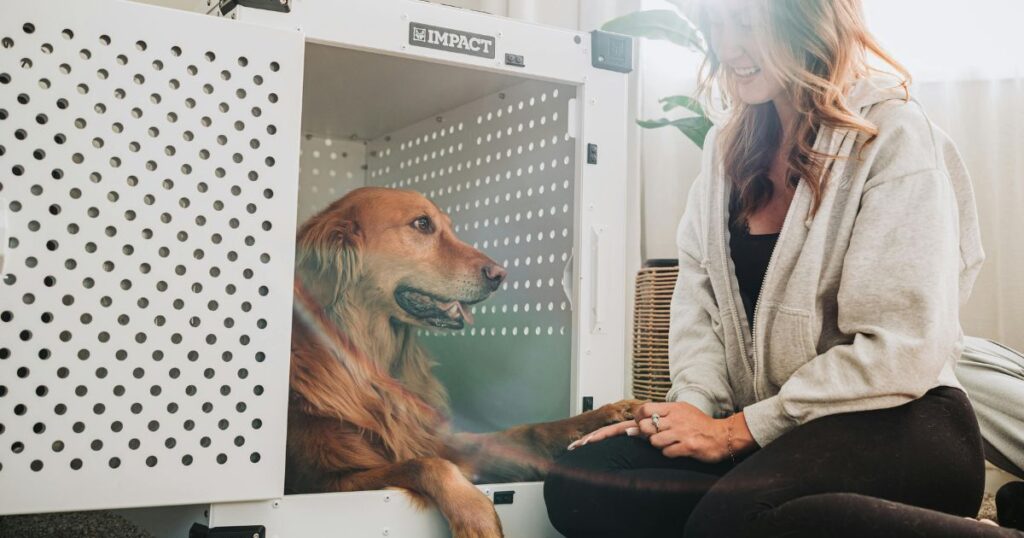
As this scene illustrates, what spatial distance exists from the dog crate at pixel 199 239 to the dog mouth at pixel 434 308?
12cm

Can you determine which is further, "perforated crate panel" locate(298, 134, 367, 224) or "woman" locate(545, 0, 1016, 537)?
"perforated crate panel" locate(298, 134, 367, 224)

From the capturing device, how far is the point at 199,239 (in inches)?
35.3

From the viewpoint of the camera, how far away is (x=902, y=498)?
0.80 meters

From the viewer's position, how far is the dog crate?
831 millimetres

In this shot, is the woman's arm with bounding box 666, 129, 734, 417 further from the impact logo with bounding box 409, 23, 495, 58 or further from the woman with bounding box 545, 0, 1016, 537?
the impact logo with bounding box 409, 23, 495, 58

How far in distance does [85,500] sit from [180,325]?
0.19 m

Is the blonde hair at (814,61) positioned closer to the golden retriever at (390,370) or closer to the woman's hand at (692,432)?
the woman's hand at (692,432)

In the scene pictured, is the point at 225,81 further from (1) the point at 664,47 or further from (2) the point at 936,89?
(2) the point at 936,89

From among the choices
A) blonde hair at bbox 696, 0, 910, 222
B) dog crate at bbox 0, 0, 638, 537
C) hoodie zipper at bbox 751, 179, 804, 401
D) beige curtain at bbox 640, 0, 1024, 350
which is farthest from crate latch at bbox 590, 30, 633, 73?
beige curtain at bbox 640, 0, 1024, 350

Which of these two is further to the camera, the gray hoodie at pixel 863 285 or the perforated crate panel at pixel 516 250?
the perforated crate panel at pixel 516 250

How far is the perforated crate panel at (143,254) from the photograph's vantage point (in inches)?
32.6

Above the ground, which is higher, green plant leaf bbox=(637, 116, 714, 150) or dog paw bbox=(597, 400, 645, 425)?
green plant leaf bbox=(637, 116, 714, 150)

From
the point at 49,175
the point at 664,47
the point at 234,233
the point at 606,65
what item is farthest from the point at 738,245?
the point at 664,47

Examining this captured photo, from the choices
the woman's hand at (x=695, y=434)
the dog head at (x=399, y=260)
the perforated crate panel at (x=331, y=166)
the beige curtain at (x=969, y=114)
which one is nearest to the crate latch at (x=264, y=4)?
the dog head at (x=399, y=260)
